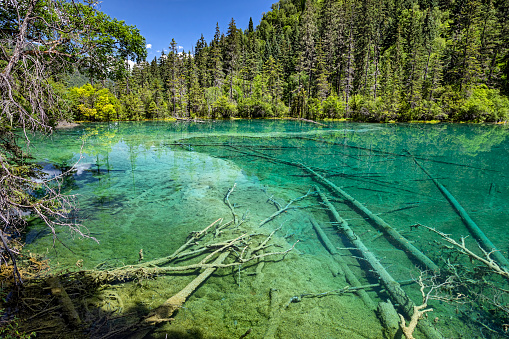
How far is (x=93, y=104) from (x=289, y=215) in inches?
1943

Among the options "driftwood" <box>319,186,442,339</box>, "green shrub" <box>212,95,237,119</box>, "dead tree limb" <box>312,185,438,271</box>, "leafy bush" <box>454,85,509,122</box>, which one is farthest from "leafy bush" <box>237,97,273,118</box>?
"driftwood" <box>319,186,442,339</box>

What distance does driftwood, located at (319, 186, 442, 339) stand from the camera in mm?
3929

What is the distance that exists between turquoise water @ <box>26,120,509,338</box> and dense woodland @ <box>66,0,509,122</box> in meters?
29.5

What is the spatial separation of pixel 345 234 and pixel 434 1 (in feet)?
324

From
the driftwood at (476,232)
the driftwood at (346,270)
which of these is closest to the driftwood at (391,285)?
the driftwood at (346,270)

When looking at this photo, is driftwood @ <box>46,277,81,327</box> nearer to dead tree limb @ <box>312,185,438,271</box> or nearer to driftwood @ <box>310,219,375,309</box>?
driftwood @ <box>310,219,375,309</box>

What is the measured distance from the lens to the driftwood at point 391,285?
12.9ft

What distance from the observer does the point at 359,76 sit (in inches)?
2376

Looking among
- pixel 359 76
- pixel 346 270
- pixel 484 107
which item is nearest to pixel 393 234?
pixel 346 270

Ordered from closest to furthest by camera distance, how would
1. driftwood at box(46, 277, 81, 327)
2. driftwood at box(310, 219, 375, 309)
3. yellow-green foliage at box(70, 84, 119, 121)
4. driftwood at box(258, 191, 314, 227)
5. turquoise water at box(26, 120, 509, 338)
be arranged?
driftwood at box(46, 277, 81, 327) < turquoise water at box(26, 120, 509, 338) < driftwood at box(310, 219, 375, 309) < driftwood at box(258, 191, 314, 227) < yellow-green foliage at box(70, 84, 119, 121)

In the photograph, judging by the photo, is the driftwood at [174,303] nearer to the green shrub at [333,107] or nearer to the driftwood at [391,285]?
the driftwood at [391,285]

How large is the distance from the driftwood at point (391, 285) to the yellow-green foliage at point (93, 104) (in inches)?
1953

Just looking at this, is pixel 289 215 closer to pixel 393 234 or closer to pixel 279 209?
pixel 279 209

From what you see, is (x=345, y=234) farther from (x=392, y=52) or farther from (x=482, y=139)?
(x=392, y=52)
